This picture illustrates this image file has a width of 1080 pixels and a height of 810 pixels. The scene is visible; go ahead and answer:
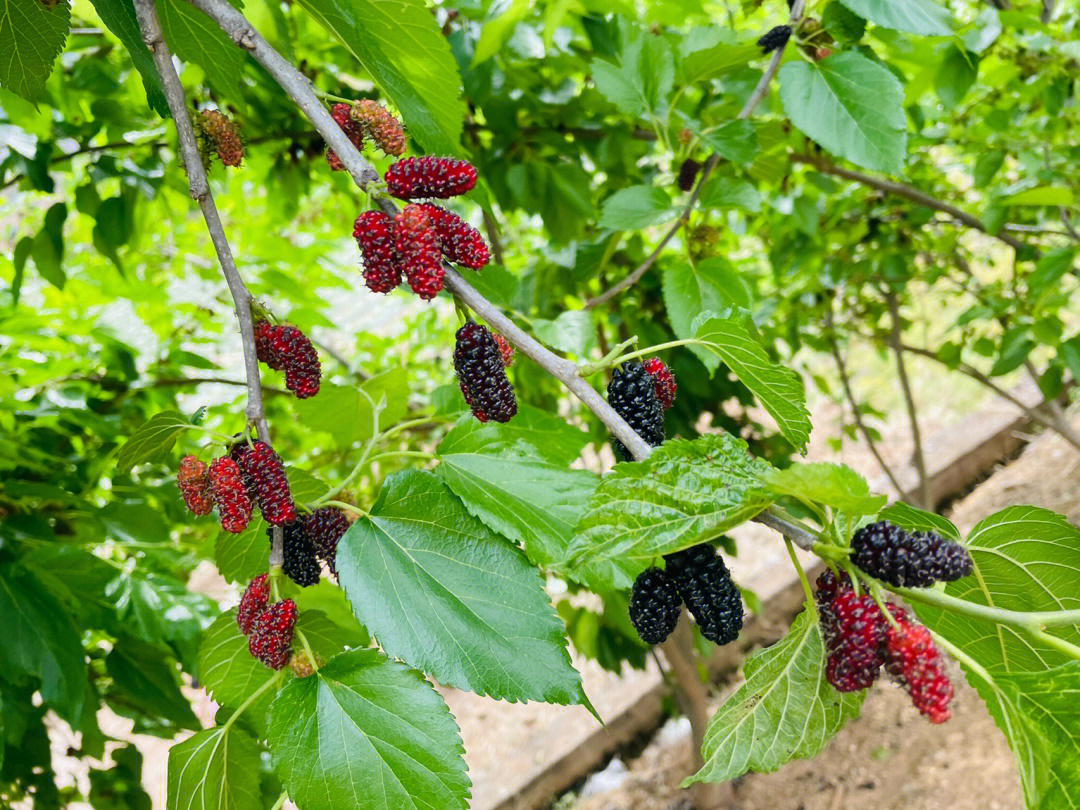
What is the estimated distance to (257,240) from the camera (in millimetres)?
1437

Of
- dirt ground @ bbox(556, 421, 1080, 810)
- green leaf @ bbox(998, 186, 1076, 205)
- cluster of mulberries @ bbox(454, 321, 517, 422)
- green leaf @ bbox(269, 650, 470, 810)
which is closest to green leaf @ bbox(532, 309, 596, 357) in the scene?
cluster of mulberries @ bbox(454, 321, 517, 422)

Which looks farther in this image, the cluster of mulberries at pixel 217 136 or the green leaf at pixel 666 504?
the cluster of mulberries at pixel 217 136

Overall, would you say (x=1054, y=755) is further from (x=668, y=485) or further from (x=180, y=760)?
(x=180, y=760)

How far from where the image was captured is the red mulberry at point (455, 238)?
1.45ft

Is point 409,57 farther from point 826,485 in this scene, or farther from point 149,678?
point 149,678

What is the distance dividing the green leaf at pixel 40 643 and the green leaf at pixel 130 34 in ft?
1.82

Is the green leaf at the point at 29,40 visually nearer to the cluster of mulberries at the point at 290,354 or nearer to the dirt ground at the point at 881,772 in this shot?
the cluster of mulberries at the point at 290,354

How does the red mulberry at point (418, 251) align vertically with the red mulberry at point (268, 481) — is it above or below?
above

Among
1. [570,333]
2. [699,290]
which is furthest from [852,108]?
[570,333]

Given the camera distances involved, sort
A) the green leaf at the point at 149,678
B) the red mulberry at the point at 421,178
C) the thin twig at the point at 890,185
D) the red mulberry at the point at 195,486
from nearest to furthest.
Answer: the red mulberry at the point at 421,178, the red mulberry at the point at 195,486, the green leaf at the point at 149,678, the thin twig at the point at 890,185

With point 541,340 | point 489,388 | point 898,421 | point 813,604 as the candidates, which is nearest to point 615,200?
point 541,340

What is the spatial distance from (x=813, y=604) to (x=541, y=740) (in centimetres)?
200

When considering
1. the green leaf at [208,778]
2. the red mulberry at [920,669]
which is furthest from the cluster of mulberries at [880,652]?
the green leaf at [208,778]

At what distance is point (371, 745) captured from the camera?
0.44m
